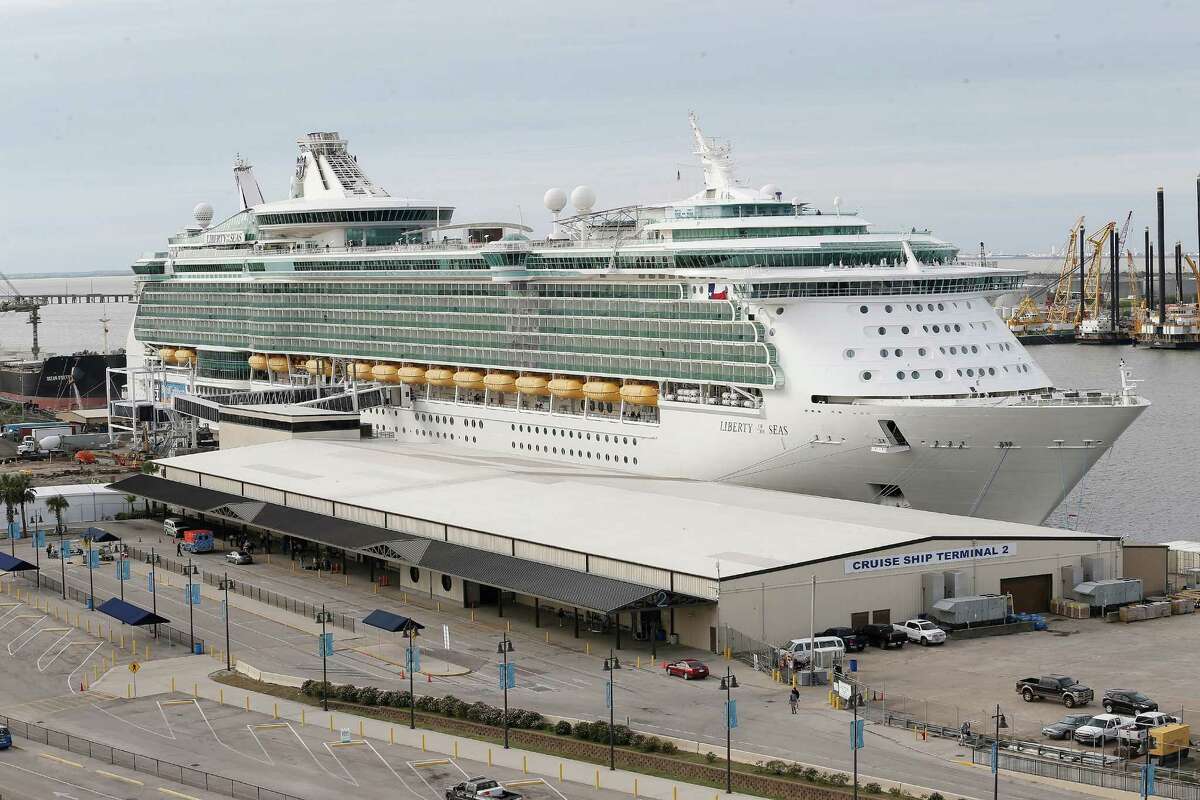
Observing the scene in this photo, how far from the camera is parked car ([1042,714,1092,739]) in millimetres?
33562

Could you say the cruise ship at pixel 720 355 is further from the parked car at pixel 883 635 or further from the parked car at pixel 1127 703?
the parked car at pixel 1127 703

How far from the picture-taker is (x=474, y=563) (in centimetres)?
4784

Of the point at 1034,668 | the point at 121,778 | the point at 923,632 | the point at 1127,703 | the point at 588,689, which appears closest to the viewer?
the point at 121,778

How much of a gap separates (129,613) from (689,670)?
1720 cm

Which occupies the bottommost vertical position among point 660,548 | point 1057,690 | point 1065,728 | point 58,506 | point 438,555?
point 1065,728

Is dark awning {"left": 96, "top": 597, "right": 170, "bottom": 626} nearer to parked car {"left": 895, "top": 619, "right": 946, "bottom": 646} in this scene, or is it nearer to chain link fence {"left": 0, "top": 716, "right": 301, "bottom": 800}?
chain link fence {"left": 0, "top": 716, "right": 301, "bottom": 800}

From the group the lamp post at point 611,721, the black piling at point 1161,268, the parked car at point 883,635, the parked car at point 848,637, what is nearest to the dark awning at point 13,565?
the lamp post at point 611,721

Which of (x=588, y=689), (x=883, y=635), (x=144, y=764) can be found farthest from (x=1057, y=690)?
(x=144, y=764)

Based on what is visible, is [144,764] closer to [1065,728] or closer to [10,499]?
[1065,728]

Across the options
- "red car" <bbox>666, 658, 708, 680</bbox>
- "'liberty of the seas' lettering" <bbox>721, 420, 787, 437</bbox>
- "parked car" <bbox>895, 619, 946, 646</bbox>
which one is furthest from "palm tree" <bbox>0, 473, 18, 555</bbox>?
"parked car" <bbox>895, 619, 946, 646</bbox>

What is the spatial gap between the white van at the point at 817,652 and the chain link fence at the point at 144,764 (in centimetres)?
1438

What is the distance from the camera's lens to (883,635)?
4250 centimetres

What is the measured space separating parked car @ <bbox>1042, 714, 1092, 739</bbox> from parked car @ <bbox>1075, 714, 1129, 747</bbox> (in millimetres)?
257

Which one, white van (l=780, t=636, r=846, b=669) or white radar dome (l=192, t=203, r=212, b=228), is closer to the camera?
white van (l=780, t=636, r=846, b=669)
